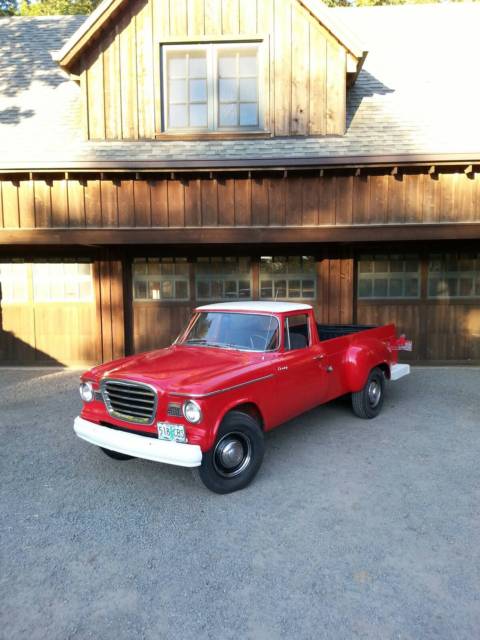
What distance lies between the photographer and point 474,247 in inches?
359

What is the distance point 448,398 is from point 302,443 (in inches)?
124

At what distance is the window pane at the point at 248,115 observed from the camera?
27.1 ft

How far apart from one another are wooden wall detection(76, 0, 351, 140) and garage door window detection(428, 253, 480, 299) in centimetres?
350

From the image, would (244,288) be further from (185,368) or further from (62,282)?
(185,368)

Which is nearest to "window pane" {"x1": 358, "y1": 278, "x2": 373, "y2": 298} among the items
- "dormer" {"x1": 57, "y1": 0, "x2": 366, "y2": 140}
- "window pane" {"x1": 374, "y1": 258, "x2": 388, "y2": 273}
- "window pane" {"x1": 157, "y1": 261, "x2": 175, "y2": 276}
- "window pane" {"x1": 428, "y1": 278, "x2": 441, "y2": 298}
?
"window pane" {"x1": 374, "y1": 258, "x2": 388, "y2": 273}

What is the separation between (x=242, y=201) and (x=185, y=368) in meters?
4.29

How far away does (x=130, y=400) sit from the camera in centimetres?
402

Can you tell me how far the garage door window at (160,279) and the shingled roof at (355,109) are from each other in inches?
94.2

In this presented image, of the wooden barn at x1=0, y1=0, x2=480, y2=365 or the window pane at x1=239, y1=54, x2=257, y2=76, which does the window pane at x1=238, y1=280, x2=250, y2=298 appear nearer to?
the wooden barn at x1=0, y1=0, x2=480, y2=365

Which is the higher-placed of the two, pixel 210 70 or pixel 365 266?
pixel 210 70

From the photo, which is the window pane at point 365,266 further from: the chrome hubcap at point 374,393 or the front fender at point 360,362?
the chrome hubcap at point 374,393

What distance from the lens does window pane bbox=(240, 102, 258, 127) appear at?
827cm

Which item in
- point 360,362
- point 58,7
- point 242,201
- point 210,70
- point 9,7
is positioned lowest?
point 360,362

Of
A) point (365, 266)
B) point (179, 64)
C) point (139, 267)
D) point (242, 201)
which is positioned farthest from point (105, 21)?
point (365, 266)
